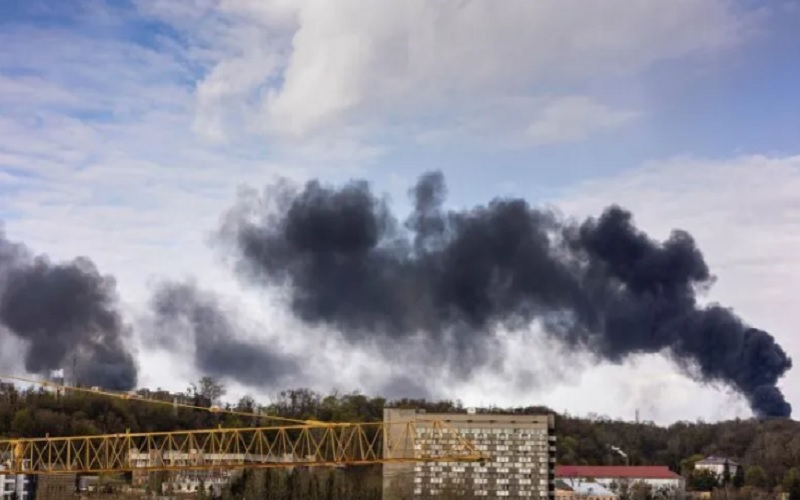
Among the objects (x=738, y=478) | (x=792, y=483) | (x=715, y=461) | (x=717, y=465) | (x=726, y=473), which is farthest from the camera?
(x=715, y=461)

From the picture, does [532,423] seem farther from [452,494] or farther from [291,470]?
[291,470]

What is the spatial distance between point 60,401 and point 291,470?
26511mm

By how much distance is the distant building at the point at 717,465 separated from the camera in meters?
112

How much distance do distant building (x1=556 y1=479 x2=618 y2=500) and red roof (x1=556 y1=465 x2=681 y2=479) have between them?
1686 mm

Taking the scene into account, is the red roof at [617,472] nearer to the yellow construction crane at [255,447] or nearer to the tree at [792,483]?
the tree at [792,483]

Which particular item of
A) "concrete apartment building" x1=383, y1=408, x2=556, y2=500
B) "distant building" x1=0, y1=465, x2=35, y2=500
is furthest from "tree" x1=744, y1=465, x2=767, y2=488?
"distant building" x1=0, y1=465, x2=35, y2=500

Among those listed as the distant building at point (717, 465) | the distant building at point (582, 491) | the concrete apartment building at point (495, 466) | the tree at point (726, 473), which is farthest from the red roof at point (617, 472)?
the concrete apartment building at point (495, 466)

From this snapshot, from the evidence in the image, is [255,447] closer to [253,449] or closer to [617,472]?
[253,449]

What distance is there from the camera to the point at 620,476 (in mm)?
110688

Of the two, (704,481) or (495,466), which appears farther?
(704,481)

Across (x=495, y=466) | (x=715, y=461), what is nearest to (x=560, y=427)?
(x=715, y=461)

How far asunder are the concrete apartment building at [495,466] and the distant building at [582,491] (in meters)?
16.3

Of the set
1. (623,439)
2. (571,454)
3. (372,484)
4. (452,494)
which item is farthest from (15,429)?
(623,439)

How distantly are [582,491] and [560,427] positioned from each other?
89.1 ft
